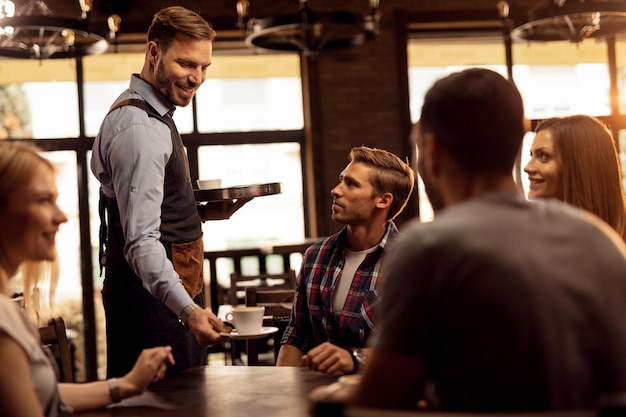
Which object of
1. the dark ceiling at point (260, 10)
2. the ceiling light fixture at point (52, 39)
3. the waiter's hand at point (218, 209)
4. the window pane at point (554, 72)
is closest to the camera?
the waiter's hand at point (218, 209)

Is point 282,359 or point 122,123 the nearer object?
point 122,123

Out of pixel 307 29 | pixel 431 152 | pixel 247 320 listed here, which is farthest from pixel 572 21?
pixel 431 152

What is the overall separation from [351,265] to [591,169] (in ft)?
2.88

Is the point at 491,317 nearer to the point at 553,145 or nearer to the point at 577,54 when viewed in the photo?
the point at 553,145

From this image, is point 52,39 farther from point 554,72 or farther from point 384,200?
point 554,72

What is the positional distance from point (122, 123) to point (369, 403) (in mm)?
1612

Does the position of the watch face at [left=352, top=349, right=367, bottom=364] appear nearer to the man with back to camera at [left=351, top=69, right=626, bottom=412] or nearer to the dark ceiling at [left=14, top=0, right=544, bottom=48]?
the man with back to camera at [left=351, top=69, right=626, bottom=412]

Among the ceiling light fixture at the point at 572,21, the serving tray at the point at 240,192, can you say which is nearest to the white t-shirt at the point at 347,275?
the serving tray at the point at 240,192

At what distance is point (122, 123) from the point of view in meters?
2.58

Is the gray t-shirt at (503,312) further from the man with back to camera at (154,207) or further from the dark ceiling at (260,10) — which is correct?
the dark ceiling at (260,10)

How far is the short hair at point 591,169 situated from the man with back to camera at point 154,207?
4.11 feet

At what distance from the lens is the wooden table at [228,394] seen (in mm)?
1850

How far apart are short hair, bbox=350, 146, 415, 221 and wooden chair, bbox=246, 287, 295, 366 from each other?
0.80 m

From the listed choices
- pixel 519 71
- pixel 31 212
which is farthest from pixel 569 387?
pixel 519 71
